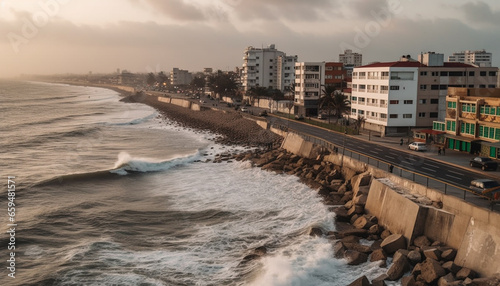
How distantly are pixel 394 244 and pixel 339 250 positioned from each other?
3.35 m

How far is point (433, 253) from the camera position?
24.8m

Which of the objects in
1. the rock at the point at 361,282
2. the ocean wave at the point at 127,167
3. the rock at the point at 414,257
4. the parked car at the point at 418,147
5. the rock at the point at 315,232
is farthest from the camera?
the parked car at the point at 418,147

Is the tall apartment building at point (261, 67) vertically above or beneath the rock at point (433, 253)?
above

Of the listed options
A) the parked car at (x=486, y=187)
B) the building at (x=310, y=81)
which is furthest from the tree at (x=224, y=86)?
the parked car at (x=486, y=187)

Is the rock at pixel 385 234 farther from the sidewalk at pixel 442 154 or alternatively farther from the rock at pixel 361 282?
the sidewalk at pixel 442 154

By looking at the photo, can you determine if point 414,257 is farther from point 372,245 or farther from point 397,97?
point 397,97

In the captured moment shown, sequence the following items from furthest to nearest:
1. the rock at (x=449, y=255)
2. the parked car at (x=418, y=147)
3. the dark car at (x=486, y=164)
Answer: the parked car at (x=418, y=147)
the dark car at (x=486, y=164)
the rock at (x=449, y=255)

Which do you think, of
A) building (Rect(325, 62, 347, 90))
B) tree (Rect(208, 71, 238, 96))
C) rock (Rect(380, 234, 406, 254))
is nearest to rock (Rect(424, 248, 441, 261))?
rock (Rect(380, 234, 406, 254))

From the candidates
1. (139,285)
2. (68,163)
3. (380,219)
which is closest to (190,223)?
(139,285)

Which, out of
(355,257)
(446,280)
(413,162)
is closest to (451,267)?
(446,280)

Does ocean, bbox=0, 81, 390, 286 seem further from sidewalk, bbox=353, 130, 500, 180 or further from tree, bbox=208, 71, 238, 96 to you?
tree, bbox=208, 71, 238, 96

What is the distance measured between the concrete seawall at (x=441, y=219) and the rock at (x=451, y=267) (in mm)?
614

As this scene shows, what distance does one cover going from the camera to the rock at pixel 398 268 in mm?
23688

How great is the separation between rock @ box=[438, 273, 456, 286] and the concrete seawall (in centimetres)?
187
